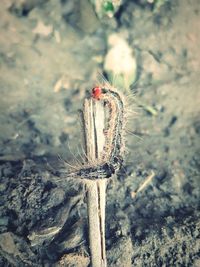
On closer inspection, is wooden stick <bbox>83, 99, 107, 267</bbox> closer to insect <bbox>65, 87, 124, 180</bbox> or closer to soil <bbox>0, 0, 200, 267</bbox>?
insect <bbox>65, 87, 124, 180</bbox>

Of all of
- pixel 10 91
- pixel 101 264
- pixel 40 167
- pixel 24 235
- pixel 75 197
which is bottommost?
pixel 101 264

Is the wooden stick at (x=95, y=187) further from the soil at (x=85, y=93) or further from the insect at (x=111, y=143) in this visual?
the soil at (x=85, y=93)

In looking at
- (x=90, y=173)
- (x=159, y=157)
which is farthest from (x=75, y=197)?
(x=159, y=157)

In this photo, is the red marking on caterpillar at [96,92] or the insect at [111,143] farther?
the insect at [111,143]

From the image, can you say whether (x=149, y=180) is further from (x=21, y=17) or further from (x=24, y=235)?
(x=21, y=17)

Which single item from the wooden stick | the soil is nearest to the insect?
the wooden stick

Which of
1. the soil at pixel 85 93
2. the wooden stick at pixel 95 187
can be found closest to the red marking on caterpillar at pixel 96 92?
the wooden stick at pixel 95 187

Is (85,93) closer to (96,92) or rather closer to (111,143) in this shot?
(111,143)
